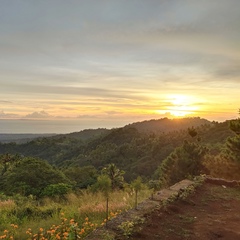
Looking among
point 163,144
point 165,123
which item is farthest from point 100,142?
point 165,123

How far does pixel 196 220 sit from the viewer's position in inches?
172

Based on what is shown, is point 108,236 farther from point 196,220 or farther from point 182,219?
point 196,220

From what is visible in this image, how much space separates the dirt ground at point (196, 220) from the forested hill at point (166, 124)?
493 ft

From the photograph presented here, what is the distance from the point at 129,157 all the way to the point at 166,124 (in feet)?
316

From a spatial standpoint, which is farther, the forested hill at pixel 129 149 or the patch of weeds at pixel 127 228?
the forested hill at pixel 129 149

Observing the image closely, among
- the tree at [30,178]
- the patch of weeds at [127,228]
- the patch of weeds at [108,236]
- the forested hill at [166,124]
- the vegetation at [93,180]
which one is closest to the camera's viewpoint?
the patch of weeds at [108,236]

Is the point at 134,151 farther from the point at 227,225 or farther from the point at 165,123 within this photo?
the point at 165,123

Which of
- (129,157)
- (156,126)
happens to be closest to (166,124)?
(156,126)

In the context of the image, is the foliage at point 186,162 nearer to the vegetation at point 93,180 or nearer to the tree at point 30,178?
the vegetation at point 93,180

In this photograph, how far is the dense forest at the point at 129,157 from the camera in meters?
24.8

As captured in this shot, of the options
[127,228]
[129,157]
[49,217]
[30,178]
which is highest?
[127,228]

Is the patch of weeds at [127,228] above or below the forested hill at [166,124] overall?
below

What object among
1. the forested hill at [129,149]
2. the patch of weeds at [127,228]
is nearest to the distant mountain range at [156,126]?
the forested hill at [129,149]

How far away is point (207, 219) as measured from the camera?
4469 mm
